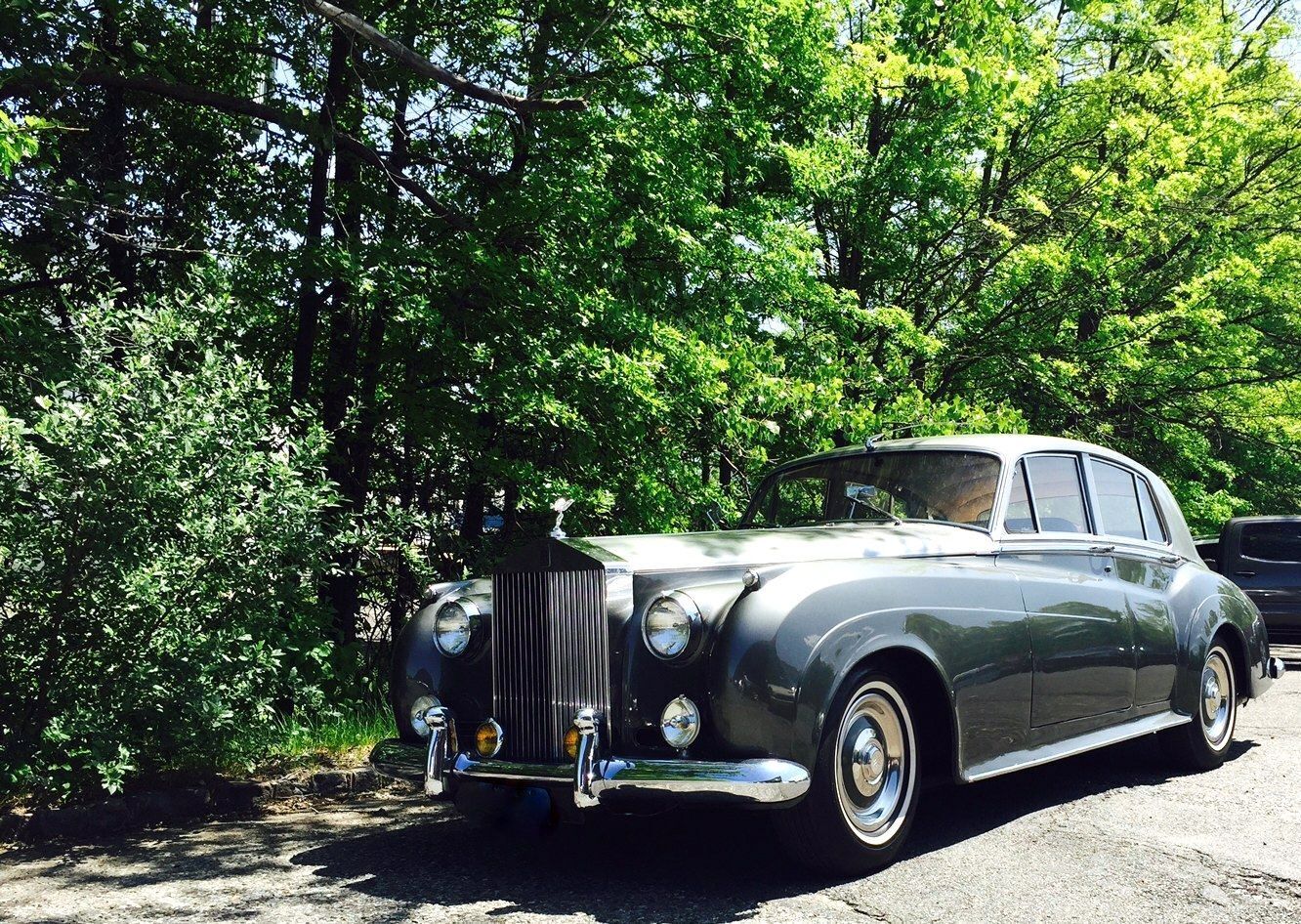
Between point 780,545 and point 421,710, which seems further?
point 780,545

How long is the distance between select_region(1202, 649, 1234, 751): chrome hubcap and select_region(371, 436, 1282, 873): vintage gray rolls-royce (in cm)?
61

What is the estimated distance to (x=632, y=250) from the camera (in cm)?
959

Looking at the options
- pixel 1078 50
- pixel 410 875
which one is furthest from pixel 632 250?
pixel 1078 50

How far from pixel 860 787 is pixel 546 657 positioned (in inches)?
53.0

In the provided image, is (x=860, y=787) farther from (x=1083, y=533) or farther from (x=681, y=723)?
(x=1083, y=533)

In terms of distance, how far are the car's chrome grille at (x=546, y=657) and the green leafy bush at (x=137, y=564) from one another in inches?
74.0

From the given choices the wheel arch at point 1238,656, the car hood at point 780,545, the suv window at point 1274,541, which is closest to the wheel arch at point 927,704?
the car hood at point 780,545

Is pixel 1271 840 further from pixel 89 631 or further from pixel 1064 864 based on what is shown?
pixel 89 631

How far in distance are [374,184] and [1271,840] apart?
25.3ft

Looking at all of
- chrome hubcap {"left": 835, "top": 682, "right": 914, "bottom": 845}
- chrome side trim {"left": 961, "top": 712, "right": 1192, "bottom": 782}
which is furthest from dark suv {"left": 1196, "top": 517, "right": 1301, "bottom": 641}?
chrome hubcap {"left": 835, "top": 682, "right": 914, "bottom": 845}

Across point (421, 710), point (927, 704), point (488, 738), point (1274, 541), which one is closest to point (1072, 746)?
point (927, 704)

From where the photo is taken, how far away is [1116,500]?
23.0 feet

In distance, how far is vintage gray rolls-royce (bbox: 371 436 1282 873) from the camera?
4359mm

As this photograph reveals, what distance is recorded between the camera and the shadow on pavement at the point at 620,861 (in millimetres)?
4348
